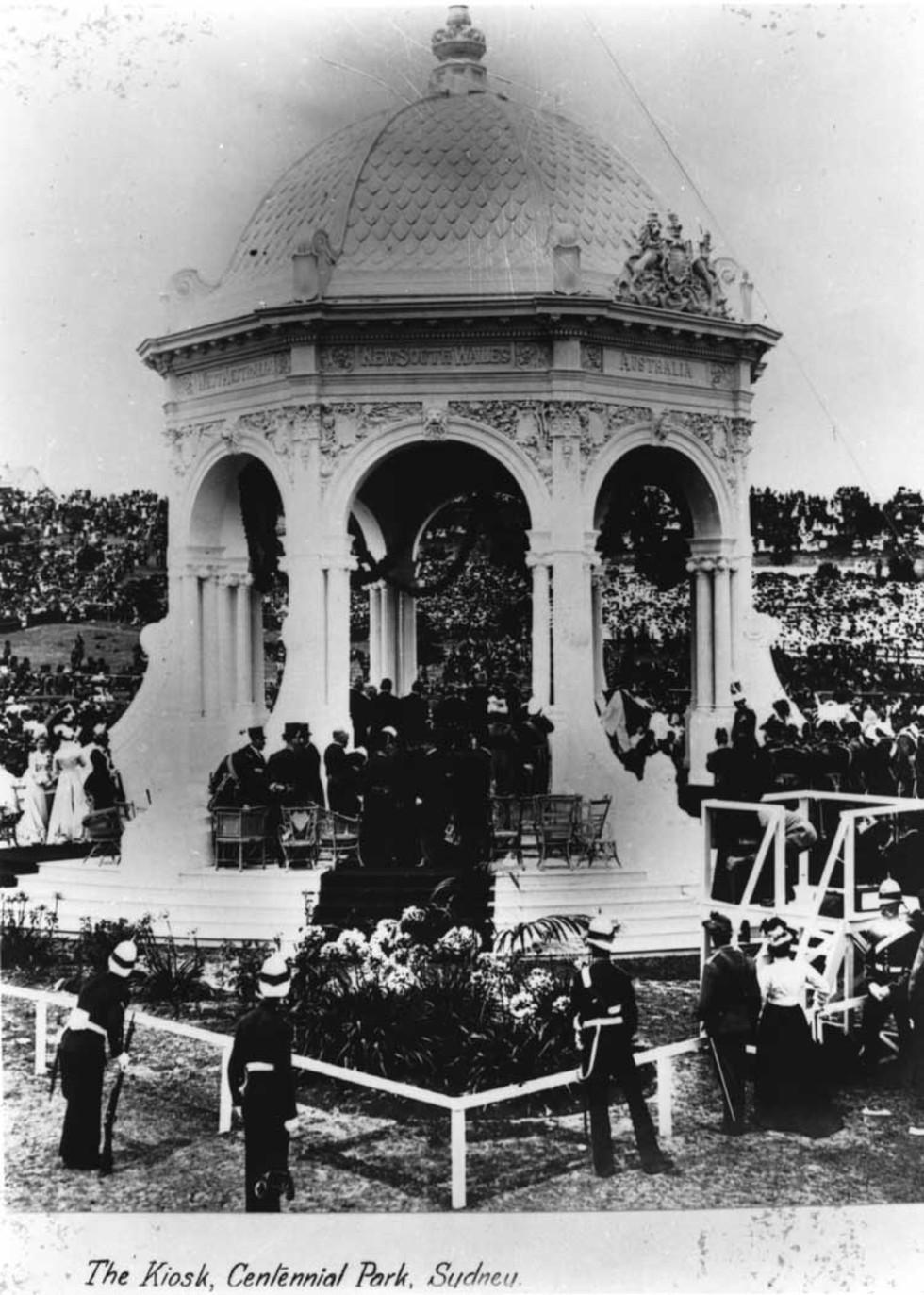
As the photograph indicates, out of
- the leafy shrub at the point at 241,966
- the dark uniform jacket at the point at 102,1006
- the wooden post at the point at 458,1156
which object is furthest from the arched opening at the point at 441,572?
the wooden post at the point at 458,1156

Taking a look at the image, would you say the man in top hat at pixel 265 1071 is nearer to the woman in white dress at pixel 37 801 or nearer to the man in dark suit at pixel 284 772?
the man in dark suit at pixel 284 772

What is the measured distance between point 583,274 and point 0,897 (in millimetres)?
10485

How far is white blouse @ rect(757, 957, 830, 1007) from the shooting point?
34.7ft

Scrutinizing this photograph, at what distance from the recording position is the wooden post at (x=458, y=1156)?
966 cm

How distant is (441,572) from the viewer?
27.7m

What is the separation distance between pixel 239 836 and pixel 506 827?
123 inches

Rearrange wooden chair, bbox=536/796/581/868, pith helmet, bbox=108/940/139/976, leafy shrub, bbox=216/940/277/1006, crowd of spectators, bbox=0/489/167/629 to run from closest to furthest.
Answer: pith helmet, bbox=108/940/139/976 → leafy shrub, bbox=216/940/277/1006 → crowd of spectators, bbox=0/489/167/629 → wooden chair, bbox=536/796/581/868

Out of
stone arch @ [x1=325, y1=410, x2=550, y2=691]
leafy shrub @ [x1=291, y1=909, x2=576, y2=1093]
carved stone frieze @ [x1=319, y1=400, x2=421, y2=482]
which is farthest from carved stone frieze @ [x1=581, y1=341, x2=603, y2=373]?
leafy shrub @ [x1=291, y1=909, x2=576, y2=1093]

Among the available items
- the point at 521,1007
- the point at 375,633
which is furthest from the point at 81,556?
the point at 375,633

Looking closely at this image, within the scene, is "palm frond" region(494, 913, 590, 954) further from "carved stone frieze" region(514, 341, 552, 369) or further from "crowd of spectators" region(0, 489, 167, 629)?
"carved stone frieze" region(514, 341, 552, 369)

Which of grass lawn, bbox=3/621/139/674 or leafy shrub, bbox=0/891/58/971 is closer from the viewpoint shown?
leafy shrub, bbox=0/891/58/971

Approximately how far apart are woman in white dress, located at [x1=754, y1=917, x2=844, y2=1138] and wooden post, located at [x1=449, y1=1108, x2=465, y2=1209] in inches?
94.2

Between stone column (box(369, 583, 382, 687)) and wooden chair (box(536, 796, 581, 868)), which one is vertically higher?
stone column (box(369, 583, 382, 687))

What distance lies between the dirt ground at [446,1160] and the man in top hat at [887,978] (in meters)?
0.45
